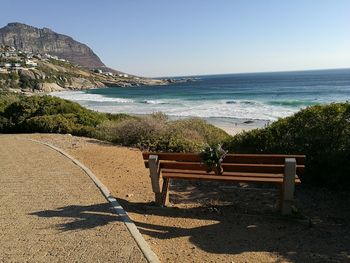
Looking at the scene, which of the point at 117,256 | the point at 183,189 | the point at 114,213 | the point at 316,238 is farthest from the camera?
the point at 183,189

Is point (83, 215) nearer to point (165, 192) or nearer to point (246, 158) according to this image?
point (165, 192)

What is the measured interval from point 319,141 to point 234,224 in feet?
7.73

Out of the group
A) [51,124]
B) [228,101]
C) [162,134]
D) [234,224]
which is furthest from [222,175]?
[228,101]

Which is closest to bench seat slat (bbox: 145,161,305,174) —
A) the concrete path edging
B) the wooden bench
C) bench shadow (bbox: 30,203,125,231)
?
the wooden bench

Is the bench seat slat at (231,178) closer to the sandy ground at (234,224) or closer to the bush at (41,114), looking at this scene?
the sandy ground at (234,224)

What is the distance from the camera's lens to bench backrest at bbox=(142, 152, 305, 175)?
5.51 metres

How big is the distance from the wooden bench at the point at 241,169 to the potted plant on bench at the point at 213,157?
114mm

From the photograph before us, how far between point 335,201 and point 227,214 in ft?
5.57

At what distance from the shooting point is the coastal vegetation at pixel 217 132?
663 centimetres

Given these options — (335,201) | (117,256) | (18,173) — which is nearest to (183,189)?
(335,201)

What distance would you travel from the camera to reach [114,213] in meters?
5.66

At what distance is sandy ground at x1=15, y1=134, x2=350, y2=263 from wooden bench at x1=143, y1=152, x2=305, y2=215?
0.39m

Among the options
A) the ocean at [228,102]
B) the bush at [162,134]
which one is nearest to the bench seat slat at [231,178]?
the bush at [162,134]

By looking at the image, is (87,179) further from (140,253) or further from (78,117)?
(78,117)
